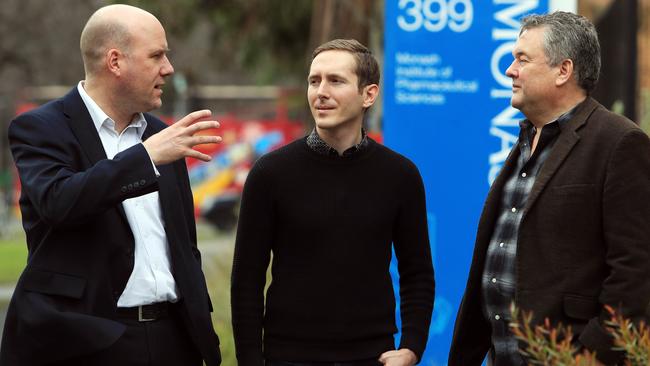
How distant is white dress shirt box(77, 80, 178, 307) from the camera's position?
3965mm

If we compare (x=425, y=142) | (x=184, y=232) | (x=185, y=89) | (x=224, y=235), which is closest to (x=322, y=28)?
(x=425, y=142)

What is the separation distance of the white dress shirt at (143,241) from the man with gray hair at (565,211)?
43.7 inches

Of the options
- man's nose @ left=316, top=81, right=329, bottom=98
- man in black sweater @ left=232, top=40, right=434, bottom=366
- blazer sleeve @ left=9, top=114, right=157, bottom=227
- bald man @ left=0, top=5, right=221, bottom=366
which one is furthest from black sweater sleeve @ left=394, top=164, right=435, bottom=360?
blazer sleeve @ left=9, top=114, right=157, bottom=227

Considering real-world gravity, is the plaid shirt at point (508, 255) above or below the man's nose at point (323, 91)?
below

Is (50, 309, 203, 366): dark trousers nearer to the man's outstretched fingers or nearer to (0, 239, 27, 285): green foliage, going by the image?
the man's outstretched fingers

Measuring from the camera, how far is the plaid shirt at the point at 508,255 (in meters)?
4.04

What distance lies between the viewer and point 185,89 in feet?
93.5

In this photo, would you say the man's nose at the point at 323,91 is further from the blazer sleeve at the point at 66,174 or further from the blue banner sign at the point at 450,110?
the blue banner sign at the point at 450,110

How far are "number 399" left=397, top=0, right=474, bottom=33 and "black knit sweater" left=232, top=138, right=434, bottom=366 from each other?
2.31m

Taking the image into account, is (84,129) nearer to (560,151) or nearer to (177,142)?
(177,142)

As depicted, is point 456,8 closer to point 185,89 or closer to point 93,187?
point 93,187

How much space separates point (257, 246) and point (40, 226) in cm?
76

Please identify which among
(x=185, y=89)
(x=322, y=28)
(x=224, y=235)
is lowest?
(x=224, y=235)

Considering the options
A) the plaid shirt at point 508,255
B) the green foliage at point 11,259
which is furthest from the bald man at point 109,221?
the green foliage at point 11,259
